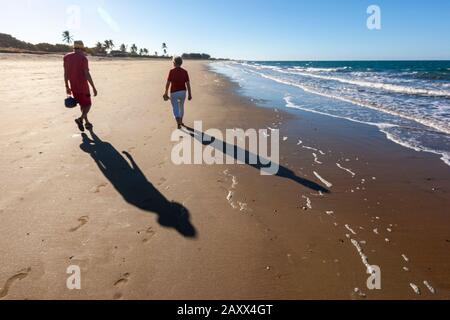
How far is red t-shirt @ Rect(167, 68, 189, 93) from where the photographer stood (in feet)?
27.7

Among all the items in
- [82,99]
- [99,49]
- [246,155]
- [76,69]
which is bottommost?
[246,155]

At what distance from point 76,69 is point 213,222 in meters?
5.48

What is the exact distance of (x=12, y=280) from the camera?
2.77 meters

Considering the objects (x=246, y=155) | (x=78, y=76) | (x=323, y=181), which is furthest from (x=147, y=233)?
(x=78, y=76)

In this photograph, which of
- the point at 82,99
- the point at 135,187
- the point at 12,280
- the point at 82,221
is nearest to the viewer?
the point at 12,280

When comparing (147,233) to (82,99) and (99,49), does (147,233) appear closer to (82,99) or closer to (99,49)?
(82,99)

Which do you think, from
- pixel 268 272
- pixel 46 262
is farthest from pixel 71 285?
pixel 268 272

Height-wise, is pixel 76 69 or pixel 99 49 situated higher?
pixel 99 49

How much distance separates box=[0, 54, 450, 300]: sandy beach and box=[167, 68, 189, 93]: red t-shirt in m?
1.93

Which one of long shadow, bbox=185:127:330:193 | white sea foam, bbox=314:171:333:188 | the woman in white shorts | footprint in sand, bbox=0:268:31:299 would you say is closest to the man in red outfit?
the woman in white shorts

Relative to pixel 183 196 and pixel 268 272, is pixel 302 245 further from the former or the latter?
pixel 183 196

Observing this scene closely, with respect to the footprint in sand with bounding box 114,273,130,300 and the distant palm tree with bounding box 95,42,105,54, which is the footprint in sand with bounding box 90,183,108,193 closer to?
the footprint in sand with bounding box 114,273,130,300

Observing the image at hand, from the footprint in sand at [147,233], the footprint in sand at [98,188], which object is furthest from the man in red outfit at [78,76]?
the footprint in sand at [147,233]

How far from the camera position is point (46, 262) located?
3.02m
